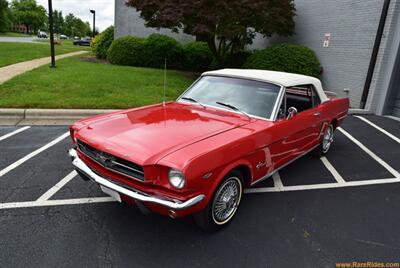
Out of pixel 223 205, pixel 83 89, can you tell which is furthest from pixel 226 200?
pixel 83 89

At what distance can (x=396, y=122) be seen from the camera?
841cm

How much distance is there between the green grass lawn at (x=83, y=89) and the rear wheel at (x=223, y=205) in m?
5.07

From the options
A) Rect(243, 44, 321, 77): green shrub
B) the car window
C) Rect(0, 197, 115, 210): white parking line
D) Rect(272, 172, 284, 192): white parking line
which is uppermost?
Rect(243, 44, 321, 77): green shrub

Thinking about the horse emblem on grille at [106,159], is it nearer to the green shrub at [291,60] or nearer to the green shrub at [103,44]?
the green shrub at [291,60]

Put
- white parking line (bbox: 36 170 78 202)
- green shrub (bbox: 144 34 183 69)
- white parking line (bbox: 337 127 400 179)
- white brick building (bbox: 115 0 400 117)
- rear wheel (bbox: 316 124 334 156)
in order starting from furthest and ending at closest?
green shrub (bbox: 144 34 183 69) → white brick building (bbox: 115 0 400 117) → rear wheel (bbox: 316 124 334 156) → white parking line (bbox: 337 127 400 179) → white parking line (bbox: 36 170 78 202)

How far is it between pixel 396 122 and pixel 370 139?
7.98ft

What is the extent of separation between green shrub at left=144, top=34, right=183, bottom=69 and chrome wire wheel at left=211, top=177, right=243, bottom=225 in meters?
12.7

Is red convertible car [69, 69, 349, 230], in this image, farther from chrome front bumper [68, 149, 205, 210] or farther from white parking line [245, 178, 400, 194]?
white parking line [245, 178, 400, 194]

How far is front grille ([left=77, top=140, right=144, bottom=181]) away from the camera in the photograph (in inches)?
107

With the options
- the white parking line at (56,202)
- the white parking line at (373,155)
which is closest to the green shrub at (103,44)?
the white parking line at (373,155)

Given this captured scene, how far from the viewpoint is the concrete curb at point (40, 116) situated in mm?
6477

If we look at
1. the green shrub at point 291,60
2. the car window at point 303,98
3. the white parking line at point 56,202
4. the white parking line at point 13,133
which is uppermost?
the green shrub at point 291,60

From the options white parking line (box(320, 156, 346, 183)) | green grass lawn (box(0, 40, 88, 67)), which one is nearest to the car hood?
white parking line (box(320, 156, 346, 183))

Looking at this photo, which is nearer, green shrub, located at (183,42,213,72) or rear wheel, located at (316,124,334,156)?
rear wheel, located at (316,124,334,156)
